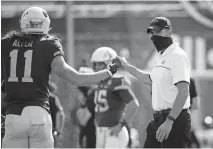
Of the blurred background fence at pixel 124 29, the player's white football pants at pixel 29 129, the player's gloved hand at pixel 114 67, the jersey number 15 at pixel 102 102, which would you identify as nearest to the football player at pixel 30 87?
the player's white football pants at pixel 29 129

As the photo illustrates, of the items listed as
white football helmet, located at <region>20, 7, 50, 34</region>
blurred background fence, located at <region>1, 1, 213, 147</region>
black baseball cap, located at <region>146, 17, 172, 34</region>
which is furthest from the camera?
blurred background fence, located at <region>1, 1, 213, 147</region>

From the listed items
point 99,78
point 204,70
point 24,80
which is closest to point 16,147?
point 24,80

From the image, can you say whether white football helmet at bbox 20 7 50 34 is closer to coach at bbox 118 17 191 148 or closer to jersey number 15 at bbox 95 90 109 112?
coach at bbox 118 17 191 148

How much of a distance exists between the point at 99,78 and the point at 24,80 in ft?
2.11

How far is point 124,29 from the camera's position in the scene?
13.7 m

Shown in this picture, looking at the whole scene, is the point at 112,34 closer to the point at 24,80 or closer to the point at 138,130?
the point at 138,130

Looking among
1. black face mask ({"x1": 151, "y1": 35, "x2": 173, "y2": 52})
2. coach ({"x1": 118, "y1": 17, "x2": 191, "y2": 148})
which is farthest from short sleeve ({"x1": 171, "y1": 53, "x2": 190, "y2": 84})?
black face mask ({"x1": 151, "y1": 35, "x2": 173, "y2": 52})

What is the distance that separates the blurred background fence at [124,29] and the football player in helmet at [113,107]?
2552 millimetres

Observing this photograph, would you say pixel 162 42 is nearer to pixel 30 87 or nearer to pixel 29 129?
pixel 30 87

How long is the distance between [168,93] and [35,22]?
1.22m

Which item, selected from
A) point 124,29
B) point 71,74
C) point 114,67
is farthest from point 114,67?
point 124,29

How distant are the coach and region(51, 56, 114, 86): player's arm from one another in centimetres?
44

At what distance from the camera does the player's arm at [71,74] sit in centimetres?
517

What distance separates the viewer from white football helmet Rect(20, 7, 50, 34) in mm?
5301
